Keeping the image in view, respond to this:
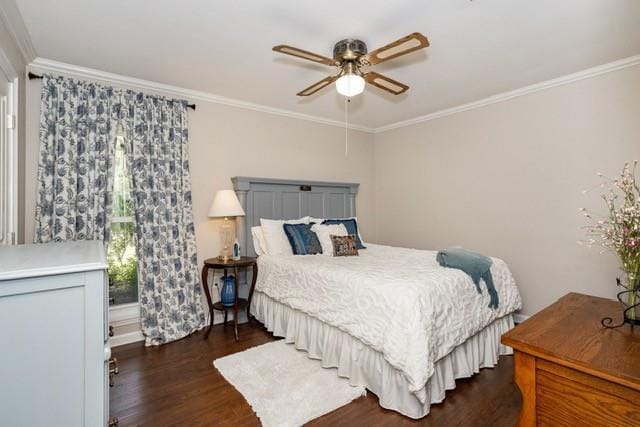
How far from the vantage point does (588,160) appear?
2.95 m

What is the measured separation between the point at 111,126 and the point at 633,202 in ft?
12.1

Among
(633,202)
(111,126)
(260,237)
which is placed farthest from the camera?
(260,237)

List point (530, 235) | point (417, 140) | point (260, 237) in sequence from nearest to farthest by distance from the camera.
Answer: point (530, 235) < point (260, 237) < point (417, 140)

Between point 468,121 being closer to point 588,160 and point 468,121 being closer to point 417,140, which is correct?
point 417,140

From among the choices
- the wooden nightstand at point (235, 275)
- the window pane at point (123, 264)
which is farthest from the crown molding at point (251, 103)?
the wooden nightstand at point (235, 275)

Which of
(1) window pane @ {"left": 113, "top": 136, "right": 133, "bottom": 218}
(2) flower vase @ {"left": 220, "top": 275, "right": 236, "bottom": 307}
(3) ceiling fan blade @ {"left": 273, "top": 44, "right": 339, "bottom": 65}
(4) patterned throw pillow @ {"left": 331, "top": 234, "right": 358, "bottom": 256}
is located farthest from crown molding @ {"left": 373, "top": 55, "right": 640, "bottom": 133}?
(1) window pane @ {"left": 113, "top": 136, "right": 133, "bottom": 218}

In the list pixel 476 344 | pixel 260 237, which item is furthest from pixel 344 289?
pixel 260 237

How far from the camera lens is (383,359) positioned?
6.69 ft

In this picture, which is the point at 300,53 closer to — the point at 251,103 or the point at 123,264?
the point at 251,103

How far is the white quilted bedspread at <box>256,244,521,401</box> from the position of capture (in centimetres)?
186

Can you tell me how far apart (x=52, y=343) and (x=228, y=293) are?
2220mm

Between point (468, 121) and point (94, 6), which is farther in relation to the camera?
point (468, 121)

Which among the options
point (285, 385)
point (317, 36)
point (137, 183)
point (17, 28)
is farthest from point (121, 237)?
point (317, 36)

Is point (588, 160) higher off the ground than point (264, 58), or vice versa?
point (264, 58)
